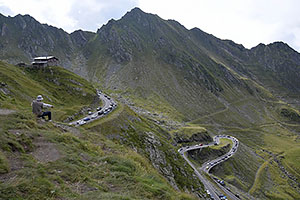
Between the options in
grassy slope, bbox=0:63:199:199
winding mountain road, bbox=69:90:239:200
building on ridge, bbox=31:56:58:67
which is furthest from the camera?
building on ridge, bbox=31:56:58:67

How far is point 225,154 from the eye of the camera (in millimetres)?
99312

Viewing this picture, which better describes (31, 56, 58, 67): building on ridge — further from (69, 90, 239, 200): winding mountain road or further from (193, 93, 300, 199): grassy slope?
(193, 93, 300, 199): grassy slope

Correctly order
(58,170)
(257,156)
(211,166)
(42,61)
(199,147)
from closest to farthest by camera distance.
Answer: (58,170), (42,61), (211,166), (199,147), (257,156)

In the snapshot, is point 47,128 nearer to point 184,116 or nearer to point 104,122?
point 104,122

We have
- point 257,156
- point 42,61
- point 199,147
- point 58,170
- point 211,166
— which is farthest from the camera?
point 257,156

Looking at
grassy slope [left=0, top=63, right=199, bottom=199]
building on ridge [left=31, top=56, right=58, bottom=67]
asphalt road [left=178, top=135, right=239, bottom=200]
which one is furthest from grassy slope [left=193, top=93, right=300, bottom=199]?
building on ridge [left=31, top=56, right=58, bottom=67]

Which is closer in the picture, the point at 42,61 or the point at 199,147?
the point at 42,61

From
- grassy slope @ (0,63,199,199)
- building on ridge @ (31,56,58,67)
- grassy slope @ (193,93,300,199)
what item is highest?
building on ridge @ (31,56,58,67)

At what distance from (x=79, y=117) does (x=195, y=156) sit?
200 feet

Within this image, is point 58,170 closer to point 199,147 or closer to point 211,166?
point 211,166

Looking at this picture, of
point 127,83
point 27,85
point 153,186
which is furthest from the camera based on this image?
point 127,83

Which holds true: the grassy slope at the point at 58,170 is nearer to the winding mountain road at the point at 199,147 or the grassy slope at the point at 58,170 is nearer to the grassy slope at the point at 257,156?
the winding mountain road at the point at 199,147

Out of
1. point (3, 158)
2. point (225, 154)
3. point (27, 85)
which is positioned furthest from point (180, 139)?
point (3, 158)

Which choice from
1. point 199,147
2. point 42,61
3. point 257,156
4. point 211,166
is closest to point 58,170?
point 211,166
